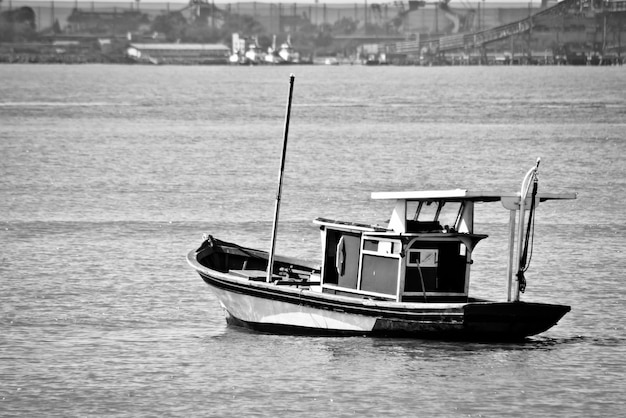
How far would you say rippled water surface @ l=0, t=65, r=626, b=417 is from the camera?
25.6 meters

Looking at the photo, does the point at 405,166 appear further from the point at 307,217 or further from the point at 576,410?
the point at 576,410

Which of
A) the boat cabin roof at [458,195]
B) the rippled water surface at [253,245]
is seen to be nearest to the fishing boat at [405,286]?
the boat cabin roof at [458,195]

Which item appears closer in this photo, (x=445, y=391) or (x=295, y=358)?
(x=445, y=391)

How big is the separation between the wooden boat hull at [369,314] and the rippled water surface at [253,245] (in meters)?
0.35

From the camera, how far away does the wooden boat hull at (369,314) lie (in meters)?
27.6

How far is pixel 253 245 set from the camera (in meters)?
43.0

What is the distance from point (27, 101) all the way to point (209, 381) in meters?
124

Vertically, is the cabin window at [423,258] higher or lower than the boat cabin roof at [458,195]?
lower

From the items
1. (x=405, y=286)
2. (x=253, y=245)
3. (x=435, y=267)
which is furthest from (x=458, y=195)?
(x=253, y=245)

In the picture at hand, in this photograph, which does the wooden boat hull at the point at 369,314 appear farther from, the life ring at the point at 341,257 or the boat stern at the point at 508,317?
the life ring at the point at 341,257

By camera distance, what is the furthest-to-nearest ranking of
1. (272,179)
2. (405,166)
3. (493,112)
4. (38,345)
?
(493,112) < (405,166) < (272,179) < (38,345)

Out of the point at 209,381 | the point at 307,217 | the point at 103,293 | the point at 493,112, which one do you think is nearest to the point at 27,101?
the point at 493,112

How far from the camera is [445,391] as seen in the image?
25703 millimetres

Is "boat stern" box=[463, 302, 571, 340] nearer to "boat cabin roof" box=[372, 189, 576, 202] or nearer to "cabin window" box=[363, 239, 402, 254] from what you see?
"cabin window" box=[363, 239, 402, 254]
